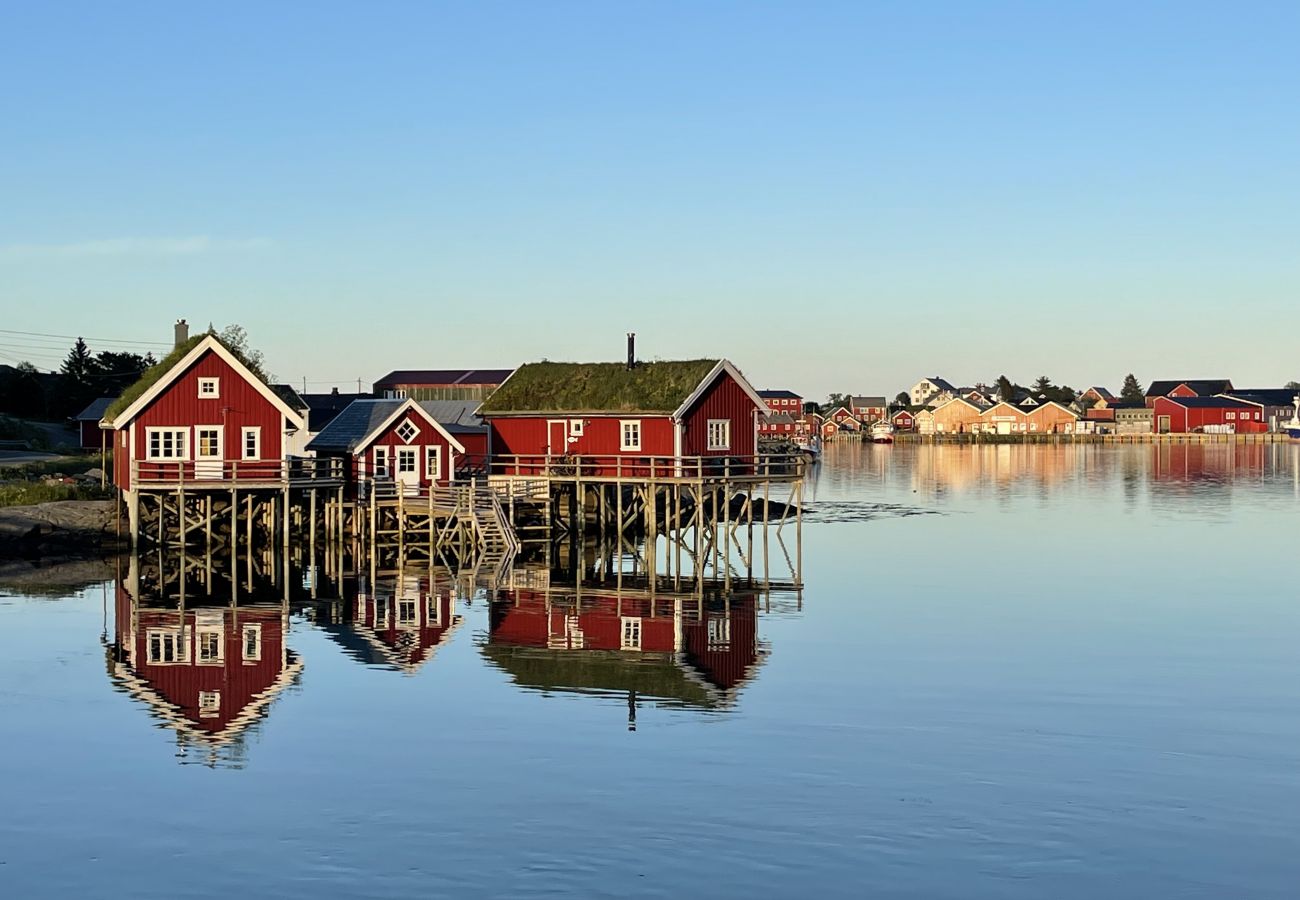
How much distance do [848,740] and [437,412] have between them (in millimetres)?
41532

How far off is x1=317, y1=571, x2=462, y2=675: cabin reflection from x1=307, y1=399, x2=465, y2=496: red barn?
28.6 feet

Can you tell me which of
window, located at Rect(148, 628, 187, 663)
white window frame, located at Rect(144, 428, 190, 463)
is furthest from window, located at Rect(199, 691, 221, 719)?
white window frame, located at Rect(144, 428, 190, 463)

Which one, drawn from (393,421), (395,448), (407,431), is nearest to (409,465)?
(395,448)

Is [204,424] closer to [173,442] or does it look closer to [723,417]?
[173,442]

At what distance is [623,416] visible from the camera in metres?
54.6

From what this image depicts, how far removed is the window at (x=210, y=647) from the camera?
31.2 meters

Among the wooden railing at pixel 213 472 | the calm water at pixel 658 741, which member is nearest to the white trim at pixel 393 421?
the wooden railing at pixel 213 472

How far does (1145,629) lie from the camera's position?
115 ft

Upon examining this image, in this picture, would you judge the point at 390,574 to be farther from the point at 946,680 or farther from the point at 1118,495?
the point at 1118,495

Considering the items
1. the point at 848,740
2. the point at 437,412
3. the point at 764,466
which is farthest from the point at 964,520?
the point at 848,740

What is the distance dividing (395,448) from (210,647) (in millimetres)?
21893

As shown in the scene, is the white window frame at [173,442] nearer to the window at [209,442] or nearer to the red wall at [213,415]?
the red wall at [213,415]

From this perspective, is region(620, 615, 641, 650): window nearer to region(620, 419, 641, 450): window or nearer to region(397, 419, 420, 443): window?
region(620, 419, 641, 450): window

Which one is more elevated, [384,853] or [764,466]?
[764,466]
